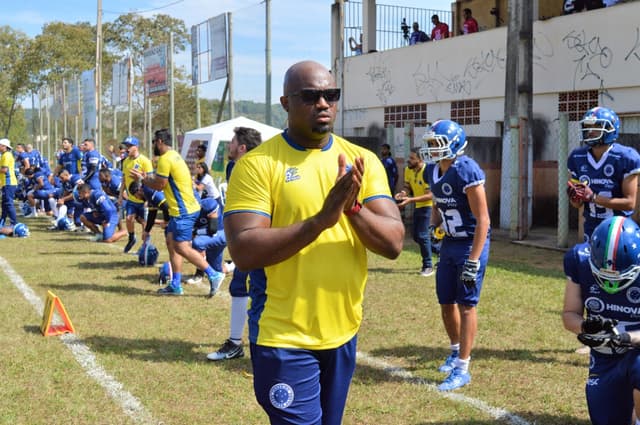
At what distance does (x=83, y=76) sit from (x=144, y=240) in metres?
28.0

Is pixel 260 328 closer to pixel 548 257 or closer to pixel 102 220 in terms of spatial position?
pixel 548 257

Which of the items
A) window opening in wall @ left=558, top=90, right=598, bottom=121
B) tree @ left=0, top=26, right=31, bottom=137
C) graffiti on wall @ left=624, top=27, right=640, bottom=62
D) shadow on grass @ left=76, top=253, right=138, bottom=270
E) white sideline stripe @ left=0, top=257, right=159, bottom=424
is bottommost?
white sideline stripe @ left=0, top=257, right=159, bottom=424

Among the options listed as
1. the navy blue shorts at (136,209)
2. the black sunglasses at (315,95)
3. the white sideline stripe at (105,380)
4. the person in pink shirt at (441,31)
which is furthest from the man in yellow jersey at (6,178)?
the black sunglasses at (315,95)

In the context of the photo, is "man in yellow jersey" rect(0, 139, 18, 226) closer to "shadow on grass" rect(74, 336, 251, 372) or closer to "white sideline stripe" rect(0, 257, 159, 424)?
"white sideline stripe" rect(0, 257, 159, 424)

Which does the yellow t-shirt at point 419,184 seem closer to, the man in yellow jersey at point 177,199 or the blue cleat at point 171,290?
the man in yellow jersey at point 177,199

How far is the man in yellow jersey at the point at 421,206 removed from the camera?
1157 centimetres

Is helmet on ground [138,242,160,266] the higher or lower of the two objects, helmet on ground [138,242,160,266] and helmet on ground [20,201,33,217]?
the lower

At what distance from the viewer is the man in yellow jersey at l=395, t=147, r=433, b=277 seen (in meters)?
11.6

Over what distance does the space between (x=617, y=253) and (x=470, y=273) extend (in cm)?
201

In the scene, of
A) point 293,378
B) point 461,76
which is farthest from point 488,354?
point 461,76

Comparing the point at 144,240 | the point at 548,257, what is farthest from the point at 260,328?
the point at 548,257

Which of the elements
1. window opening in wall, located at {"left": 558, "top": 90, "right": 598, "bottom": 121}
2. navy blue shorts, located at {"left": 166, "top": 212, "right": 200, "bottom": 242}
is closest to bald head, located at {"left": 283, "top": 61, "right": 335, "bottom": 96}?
navy blue shorts, located at {"left": 166, "top": 212, "right": 200, "bottom": 242}

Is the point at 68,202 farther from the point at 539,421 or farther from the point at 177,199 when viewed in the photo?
the point at 539,421

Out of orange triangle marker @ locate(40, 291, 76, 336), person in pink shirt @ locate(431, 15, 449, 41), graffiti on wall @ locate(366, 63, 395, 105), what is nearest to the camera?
orange triangle marker @ locate(40, 291, 76, 336)
